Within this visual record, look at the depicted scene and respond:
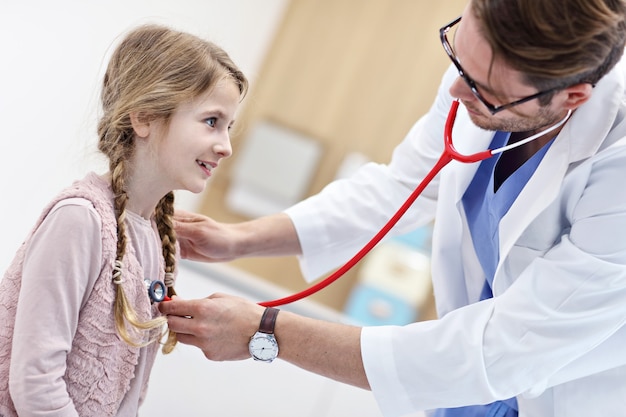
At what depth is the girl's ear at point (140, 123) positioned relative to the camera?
1318 mm

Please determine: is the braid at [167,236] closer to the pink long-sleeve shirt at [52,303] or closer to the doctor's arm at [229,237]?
the doctor's arm at [229,237]

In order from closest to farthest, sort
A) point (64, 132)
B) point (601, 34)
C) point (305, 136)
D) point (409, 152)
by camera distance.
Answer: point (601, 34) < point (409, 152) < point (64, 132) < point (305, 136)

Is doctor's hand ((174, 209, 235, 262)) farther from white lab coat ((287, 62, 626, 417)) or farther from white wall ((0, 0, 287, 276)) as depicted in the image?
white lab coat ((287, 62, 626, 417))

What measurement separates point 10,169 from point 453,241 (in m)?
1.07

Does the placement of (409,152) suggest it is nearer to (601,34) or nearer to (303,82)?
(601,34)

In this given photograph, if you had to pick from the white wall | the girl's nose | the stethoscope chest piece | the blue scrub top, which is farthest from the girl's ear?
the blue scrub top

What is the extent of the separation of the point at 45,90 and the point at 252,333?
38.8 inches

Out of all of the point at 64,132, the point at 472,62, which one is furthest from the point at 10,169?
the point at 472,62

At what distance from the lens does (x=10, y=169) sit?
1.89 meters

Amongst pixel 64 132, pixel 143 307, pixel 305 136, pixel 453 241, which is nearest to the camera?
pixel 143 307

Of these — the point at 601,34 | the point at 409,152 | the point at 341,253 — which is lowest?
the point at 341,253

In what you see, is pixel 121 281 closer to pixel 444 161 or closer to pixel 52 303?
pixel 52 303

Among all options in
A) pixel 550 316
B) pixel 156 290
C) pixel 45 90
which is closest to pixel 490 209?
pixel 550 316

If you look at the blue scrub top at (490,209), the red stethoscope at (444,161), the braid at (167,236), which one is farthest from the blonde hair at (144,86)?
the blue scrub top at (490,209)
